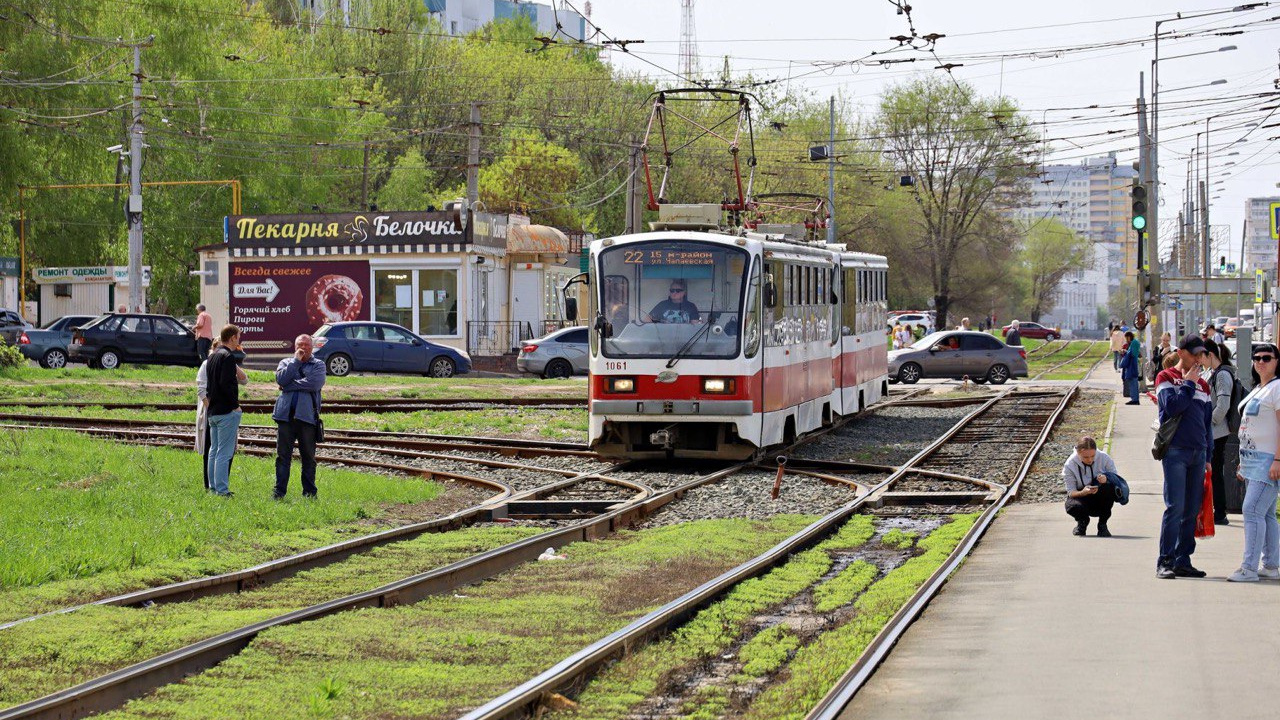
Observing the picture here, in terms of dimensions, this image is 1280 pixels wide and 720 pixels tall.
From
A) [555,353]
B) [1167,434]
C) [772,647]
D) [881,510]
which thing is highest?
[1167,434]

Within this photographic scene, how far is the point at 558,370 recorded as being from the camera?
44906 mm

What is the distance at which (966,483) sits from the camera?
63.1 feet

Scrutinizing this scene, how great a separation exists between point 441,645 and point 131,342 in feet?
116

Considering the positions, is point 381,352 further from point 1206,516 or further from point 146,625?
point 146,625

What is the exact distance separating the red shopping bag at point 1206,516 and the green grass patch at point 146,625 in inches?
222

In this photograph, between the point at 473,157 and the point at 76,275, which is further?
the point at 76,275

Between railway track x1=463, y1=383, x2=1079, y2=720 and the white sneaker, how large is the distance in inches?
76.4

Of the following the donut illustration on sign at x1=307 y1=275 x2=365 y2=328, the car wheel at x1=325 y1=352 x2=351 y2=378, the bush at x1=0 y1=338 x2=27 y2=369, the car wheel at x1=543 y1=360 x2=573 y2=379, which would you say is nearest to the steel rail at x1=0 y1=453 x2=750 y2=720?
the bush at x1=0 y1=338 x2=27 y2=369

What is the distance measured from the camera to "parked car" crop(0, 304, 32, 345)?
50.1 m

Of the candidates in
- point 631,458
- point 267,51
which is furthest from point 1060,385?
point 267,51

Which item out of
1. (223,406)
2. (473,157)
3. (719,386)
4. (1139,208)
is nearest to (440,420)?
(719,386)

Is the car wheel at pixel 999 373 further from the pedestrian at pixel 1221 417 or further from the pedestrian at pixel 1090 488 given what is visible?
the pedestrian at pixel 1090 488

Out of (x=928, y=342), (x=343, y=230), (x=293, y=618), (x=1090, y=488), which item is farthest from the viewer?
(x=343, y=230)

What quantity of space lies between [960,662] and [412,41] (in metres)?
74.6
